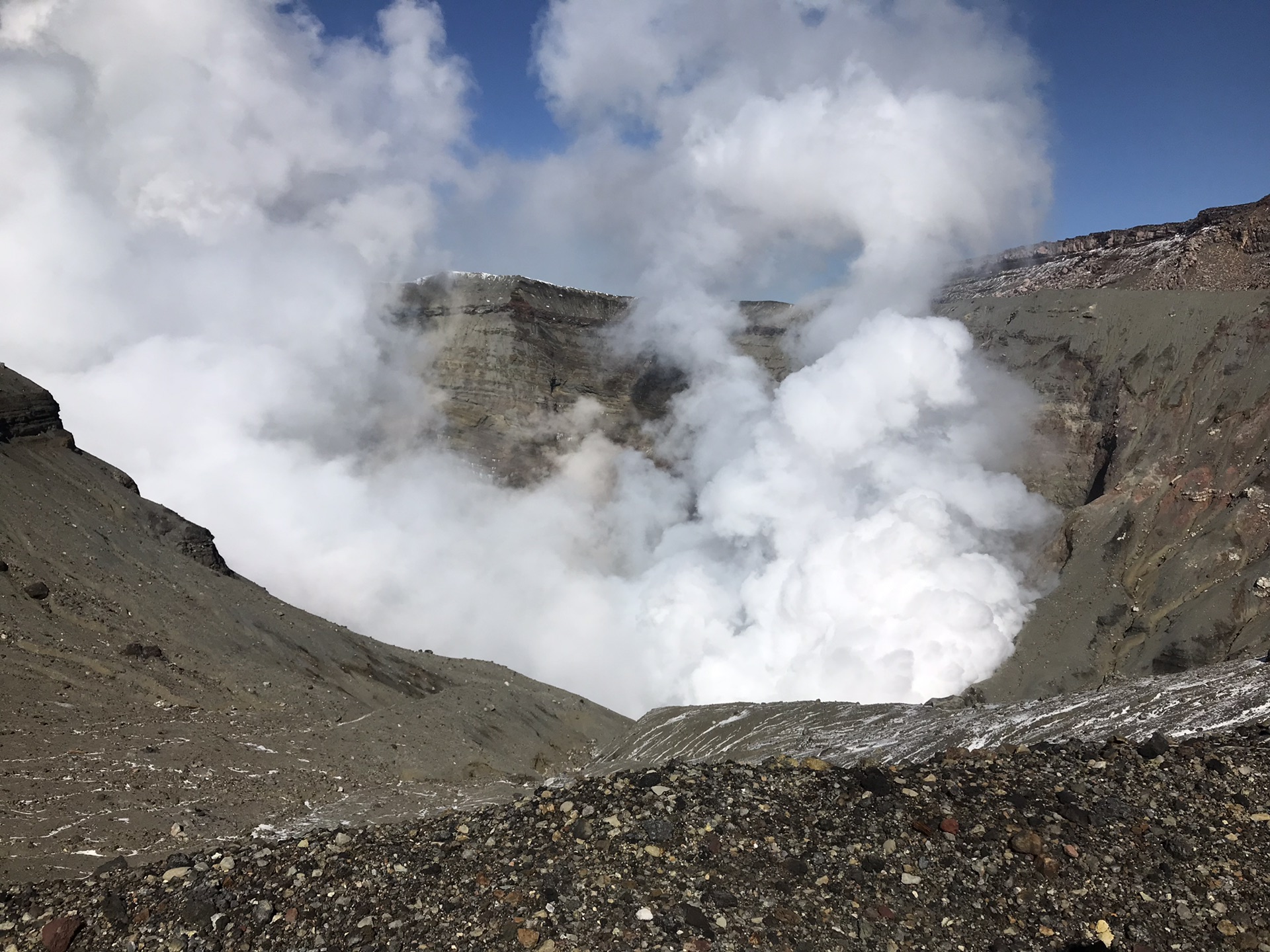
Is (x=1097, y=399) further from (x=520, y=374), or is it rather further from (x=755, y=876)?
(x=755, y=876)

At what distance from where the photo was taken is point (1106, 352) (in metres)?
53.5

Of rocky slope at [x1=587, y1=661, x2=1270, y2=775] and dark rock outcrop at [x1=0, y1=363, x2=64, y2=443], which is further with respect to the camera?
dark rock outcrop at [x1=0, y1=363, x2=64, y2=443]

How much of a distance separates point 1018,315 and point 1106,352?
278 inches

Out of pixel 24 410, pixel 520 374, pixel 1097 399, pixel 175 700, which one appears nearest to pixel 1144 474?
pixel 1097 399

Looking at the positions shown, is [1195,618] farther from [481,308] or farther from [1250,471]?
[481,308]

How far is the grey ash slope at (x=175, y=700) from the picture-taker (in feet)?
49.9

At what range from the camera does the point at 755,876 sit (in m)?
7.34

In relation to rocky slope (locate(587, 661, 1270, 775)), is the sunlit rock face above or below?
above

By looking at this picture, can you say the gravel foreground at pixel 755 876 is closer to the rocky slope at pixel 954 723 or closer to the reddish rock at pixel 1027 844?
the reddish rock at pixel 1027 844

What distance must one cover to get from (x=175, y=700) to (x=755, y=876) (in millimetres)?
18463

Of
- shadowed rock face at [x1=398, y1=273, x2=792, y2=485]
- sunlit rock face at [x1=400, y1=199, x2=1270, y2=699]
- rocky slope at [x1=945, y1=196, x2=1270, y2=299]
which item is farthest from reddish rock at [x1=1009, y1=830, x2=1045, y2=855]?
shadowed rock face at [x1=398, y1=273, x2=792, y2=485]

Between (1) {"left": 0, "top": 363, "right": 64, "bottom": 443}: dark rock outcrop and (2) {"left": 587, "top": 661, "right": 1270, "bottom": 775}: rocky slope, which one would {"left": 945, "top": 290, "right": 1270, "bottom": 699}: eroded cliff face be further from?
(1) {"left": 0, "top": 363, "right": 64, "bottom": 443}: dark rock outcrop

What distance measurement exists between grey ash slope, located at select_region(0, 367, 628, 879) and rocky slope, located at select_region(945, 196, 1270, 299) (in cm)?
5029

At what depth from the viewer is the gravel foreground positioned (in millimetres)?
6719
